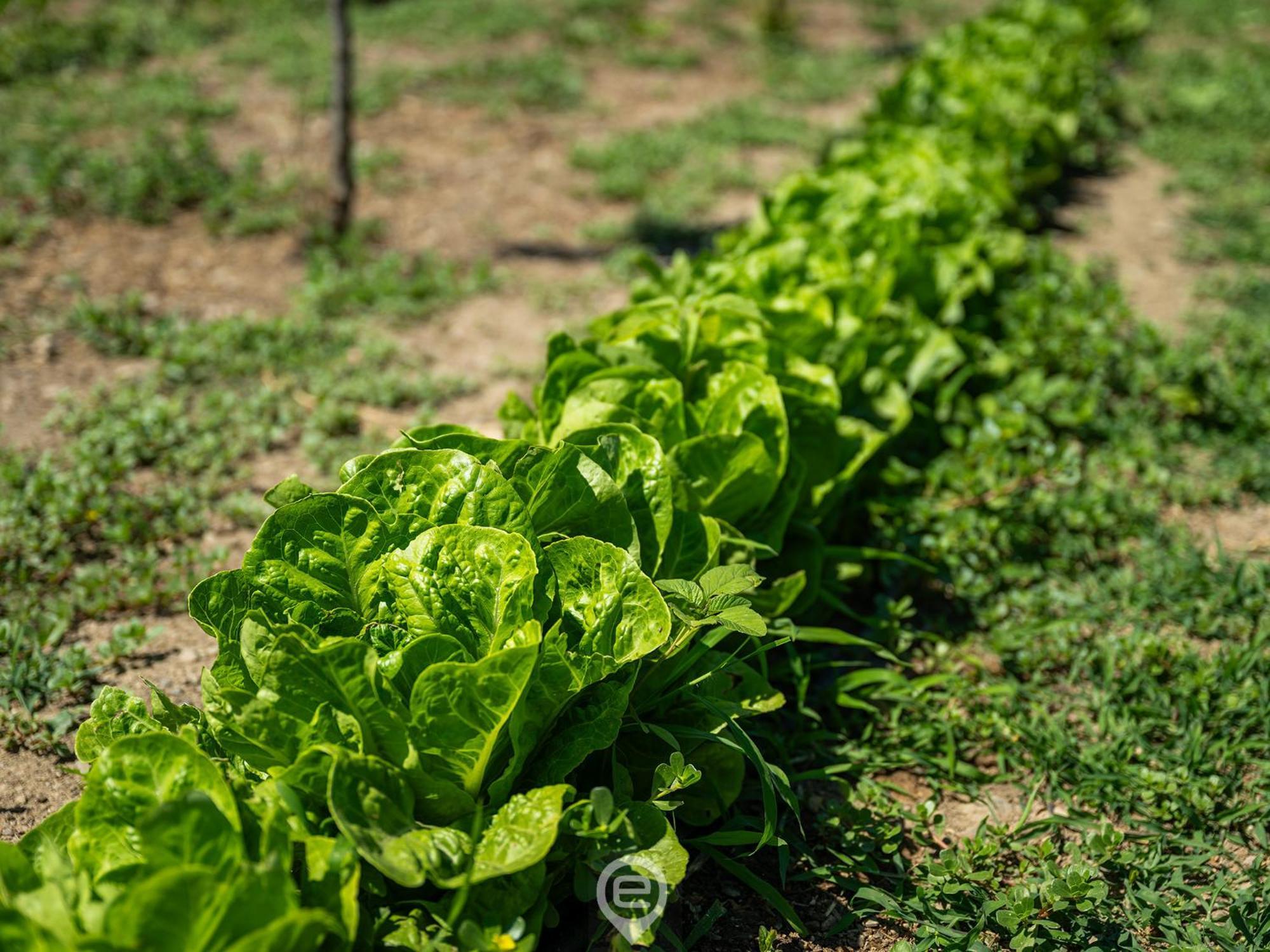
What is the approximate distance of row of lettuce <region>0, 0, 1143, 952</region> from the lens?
1.61 meters

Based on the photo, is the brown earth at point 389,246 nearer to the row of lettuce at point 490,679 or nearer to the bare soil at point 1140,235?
the row of lettuce at point 490,679

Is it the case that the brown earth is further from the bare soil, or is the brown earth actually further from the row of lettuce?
the bare soil

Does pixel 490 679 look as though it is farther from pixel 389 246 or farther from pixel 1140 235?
pixel 1140 235

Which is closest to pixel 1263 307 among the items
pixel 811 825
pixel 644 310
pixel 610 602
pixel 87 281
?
pixel 644 310

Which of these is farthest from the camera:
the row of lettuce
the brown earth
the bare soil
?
the bare soil

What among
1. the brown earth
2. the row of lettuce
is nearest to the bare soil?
the brown earth

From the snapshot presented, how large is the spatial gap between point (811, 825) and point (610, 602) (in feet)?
3.21

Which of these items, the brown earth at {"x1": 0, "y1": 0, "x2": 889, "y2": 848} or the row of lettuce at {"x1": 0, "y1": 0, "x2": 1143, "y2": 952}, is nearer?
the row of lettuce at {"x1": 0, "y1": 0, "x2": 1143, "y2": 952}

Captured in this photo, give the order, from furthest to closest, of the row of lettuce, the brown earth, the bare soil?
the bare soil, the brown earth, the row of lettuce

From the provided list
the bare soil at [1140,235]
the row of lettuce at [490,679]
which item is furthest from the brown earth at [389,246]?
the bare soil at [1140,235]

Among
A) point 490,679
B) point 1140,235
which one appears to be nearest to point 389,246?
point 490,679

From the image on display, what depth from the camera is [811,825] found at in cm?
254

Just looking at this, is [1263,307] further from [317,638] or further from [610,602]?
[317,638]

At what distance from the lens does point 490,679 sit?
5.72ft
